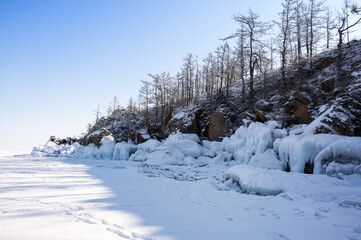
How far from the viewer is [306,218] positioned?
3.32 meters

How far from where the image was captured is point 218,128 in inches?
672

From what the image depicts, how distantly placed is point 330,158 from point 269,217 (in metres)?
4.74

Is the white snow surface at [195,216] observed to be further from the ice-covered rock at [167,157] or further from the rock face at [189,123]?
the rock face at [189,123]

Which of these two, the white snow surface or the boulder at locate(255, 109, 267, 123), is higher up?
the boulder at locate(255, 109, 267, 123)

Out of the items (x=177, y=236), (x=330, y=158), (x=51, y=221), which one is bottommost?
(x=177, y=236)

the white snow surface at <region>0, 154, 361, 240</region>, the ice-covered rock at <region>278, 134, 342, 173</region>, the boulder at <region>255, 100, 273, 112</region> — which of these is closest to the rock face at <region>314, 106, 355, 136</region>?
the ice-covered rock at <region>278, 134, 342, 173</region>

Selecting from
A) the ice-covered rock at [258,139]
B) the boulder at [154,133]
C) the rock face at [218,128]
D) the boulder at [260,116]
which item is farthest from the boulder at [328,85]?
the boulder at [154,133]

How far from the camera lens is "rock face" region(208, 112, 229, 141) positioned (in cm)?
1680

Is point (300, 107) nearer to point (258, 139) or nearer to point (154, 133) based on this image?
point (258, 139)

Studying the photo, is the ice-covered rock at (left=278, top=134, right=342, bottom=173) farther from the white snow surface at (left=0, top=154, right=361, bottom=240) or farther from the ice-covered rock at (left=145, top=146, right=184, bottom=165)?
the ice-covered rock at (left=145, top=146, right=184, bottom=165)

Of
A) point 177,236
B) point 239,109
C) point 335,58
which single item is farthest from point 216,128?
point 177,236

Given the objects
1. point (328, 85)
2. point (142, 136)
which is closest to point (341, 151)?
point (328, 85)

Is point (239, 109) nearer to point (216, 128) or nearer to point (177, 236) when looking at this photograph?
point (216, 128)

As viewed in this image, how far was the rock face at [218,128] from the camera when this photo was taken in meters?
16.8
